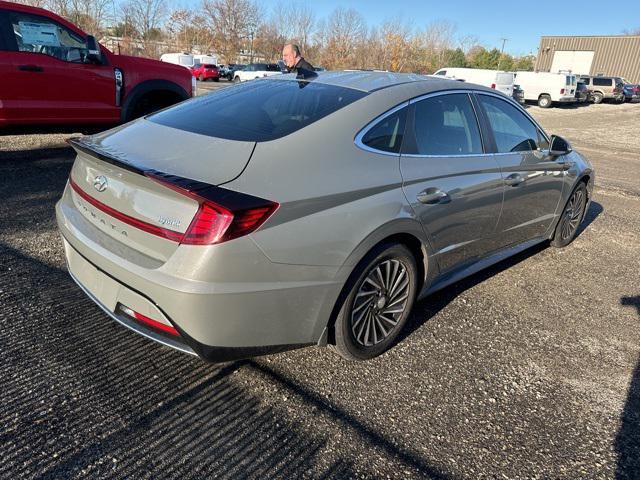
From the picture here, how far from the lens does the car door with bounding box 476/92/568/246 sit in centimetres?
368

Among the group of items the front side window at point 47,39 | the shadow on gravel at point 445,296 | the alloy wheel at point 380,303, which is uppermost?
the front side window at point 47,39

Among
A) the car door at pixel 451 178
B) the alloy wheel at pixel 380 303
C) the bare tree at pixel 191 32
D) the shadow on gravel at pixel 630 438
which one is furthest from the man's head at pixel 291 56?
the bare tree at pixel 191 32

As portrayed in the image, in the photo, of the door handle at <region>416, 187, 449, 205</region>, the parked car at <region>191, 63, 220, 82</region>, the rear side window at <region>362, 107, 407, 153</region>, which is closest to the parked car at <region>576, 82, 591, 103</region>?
the parked car at <region>191, 63, 220, 82</region>

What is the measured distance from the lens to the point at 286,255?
221cm

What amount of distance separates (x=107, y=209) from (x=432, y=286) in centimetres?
206

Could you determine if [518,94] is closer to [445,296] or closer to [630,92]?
[630,92]

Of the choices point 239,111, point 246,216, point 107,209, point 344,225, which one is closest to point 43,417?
point 107,209

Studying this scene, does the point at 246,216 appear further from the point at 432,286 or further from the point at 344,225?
the point at 432,286

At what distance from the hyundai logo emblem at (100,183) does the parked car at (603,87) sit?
122 ft

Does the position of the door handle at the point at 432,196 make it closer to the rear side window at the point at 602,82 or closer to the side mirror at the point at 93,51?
the side mirror at the point at 93,51

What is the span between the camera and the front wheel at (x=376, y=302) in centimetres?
262

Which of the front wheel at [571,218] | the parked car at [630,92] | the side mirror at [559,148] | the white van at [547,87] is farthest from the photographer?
the parked car at [630,92]

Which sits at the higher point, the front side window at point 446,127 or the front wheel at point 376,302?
the front side window at point 446,127

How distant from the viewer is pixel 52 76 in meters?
6.31
